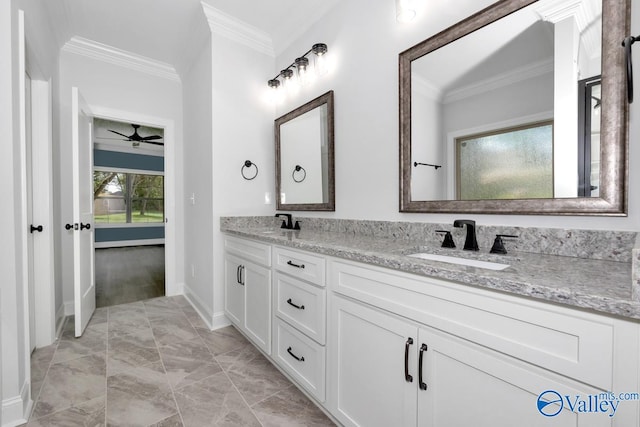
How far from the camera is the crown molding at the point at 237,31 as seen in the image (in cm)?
245

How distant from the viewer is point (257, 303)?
198 cm

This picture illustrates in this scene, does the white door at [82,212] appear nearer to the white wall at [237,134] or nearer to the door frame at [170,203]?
the door frame at [170,203]

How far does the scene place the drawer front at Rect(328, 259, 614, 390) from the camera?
2.14 feet

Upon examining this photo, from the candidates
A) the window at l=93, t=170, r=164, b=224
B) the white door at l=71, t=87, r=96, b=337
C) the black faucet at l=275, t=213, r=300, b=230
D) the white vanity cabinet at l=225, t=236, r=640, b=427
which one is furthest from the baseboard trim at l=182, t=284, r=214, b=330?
the window at l=93, t=170, r=164, b=224

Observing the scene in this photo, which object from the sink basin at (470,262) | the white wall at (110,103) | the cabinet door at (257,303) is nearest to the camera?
the sink basin at (470,262)

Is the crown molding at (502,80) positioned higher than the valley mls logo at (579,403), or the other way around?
the crown molding at (502,80)

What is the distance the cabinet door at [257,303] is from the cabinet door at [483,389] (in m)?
1.11

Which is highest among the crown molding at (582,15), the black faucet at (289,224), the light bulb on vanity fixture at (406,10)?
A: the light bulb on vanity fixture at (406,10)

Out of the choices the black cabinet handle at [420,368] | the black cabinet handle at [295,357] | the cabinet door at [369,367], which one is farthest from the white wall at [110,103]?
the black cabinet handle at [420,368]

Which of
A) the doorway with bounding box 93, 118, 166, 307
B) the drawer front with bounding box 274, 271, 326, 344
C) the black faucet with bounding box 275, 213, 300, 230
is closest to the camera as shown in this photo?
the drawer front with bounding box 274, 271, 326, 344

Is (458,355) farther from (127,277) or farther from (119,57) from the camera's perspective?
(127,277)

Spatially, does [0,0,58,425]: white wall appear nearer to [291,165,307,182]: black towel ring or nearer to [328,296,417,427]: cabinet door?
[328,296,417,427]: cabinet door

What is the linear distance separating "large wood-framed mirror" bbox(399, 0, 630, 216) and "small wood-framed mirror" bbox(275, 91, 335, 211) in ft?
2.30

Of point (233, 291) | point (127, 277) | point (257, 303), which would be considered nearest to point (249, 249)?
point (257, 303)
